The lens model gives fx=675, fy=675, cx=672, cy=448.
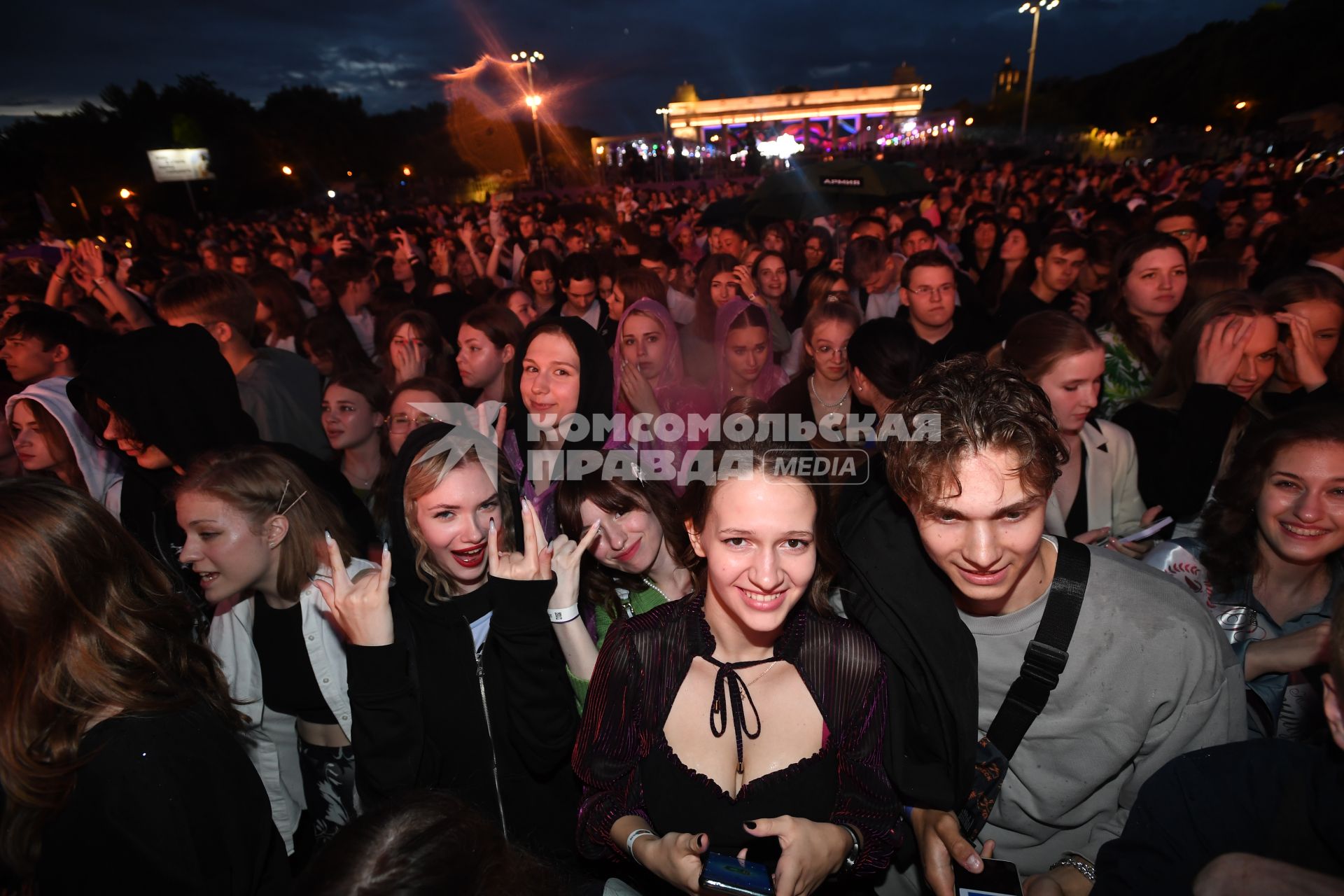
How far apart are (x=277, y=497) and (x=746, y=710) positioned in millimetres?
1931

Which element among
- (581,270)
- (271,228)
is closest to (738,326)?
(581,270)

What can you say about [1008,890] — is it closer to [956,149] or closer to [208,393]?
[208,393]

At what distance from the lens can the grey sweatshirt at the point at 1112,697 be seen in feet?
5.46

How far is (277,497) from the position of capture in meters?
2.58

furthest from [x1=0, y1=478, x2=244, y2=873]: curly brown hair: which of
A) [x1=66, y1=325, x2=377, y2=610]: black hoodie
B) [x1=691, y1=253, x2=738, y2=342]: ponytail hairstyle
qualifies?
[x1=691, y1=253, x2=738, y2=342]: ponytail hairstyle

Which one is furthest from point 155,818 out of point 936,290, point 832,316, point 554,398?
point 936,290

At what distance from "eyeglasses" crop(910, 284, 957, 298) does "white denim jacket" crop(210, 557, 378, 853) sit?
144 inches

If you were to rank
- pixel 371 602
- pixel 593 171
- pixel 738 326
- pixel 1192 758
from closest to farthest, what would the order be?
pixel 1192 758
pixel 371 602
pixel 738 326
pixel 593 171

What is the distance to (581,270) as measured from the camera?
19.9 feet

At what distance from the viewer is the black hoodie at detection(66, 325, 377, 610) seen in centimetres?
318

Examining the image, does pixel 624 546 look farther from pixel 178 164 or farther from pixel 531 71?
pixel 178 164

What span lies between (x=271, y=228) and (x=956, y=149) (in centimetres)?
3477

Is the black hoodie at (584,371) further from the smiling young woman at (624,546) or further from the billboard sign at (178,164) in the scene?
the billboard sign at (178,164)

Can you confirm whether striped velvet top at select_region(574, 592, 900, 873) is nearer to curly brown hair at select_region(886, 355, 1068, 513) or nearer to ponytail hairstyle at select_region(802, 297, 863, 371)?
curly brown hair at select_region(886, 355, 1068, 513)
